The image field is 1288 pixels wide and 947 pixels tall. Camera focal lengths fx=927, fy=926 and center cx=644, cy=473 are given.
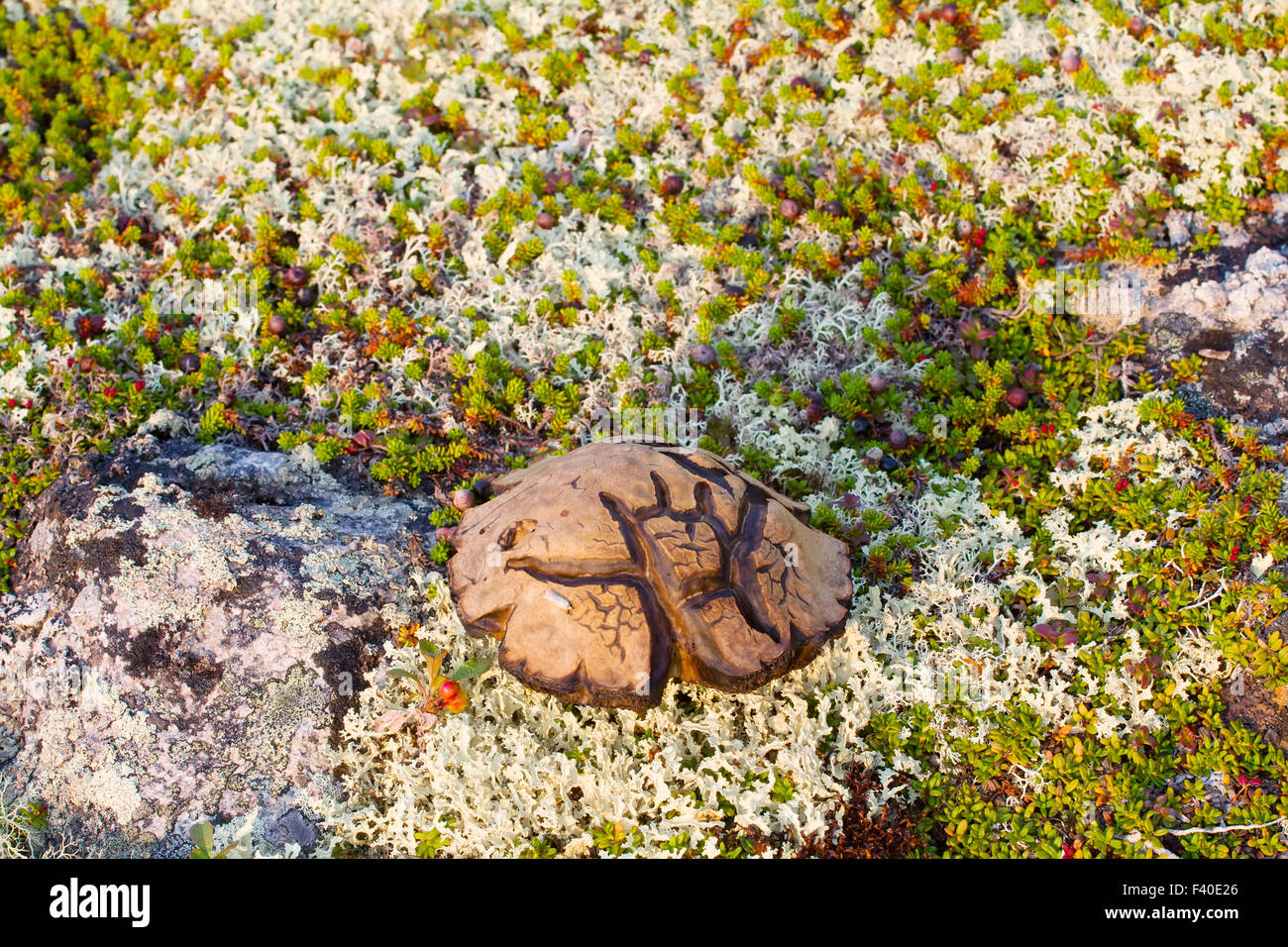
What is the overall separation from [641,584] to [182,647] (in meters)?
2.16

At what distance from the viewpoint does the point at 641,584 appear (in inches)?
144

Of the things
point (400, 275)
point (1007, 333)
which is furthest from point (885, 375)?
point (400, 275)

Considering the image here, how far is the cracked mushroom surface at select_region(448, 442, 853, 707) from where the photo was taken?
3.57m

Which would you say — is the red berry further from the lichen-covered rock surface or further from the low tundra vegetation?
the lichen-covered rock surface

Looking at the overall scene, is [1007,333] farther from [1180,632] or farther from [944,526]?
[1180,632]

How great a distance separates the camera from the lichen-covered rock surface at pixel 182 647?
3932mm

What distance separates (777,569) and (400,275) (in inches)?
137
